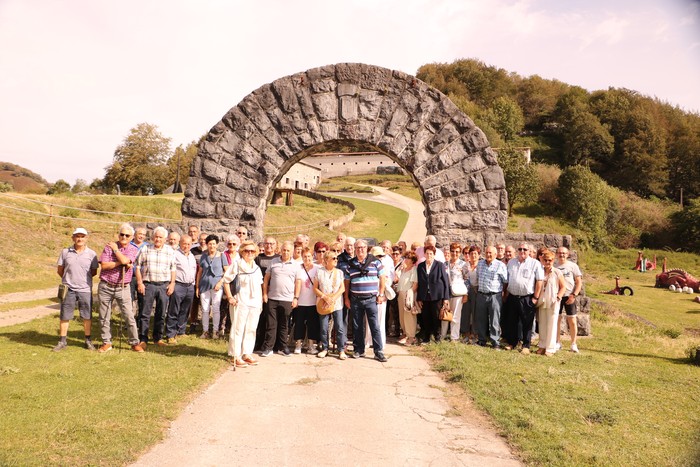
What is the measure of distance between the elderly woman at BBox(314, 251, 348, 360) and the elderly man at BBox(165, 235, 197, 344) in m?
2.15

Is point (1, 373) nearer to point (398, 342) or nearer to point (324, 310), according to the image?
point (324, 310)

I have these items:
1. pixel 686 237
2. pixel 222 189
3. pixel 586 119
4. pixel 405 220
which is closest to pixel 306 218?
pixel 405 220

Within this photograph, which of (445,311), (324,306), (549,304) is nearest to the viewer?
(324,306)

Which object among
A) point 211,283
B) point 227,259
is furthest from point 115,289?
point 227,259

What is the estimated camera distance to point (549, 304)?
A: 8.15m

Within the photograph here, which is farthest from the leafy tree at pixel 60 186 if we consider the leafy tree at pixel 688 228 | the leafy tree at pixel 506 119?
the leafy tree at pixel 506 119

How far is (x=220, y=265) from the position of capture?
8.59 meters

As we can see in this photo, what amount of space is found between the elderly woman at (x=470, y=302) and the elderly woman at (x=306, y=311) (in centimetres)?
266

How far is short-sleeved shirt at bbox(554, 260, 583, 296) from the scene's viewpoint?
327 inches

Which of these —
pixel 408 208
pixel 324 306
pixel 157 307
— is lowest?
pixel 157 307

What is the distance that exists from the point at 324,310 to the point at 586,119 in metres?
69.8

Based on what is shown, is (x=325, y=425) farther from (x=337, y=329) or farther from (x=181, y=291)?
(x=181, y=291)

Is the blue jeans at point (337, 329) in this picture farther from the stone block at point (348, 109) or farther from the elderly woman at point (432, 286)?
the stone block at point (348, 109)

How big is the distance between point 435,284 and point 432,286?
0.06 m
